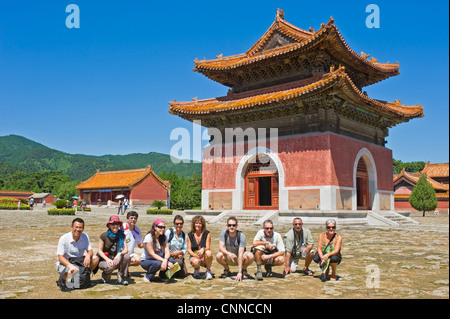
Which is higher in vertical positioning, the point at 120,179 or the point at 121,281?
the point at 120,179

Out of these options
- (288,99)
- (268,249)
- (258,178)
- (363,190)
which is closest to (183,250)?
(268,249)

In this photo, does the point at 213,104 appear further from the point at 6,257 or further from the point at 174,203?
the point at 174,203

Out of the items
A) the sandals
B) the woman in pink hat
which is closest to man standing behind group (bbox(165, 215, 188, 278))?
the woman in pink hat

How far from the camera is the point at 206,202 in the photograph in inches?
804

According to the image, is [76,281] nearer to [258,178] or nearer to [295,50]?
[295,50]

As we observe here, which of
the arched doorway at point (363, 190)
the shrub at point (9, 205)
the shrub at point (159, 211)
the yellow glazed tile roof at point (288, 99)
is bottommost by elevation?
the shrub at point (159, 211)

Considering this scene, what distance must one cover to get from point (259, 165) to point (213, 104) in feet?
13.2

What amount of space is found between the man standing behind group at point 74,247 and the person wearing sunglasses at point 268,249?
2470 millimetres

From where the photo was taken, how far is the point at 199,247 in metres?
6.36

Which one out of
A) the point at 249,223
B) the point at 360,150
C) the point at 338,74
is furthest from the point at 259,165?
the point at 338,74

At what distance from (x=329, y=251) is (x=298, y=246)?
22.6 inches

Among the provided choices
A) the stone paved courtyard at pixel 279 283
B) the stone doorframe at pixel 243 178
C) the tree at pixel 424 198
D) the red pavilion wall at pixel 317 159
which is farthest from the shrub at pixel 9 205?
the tree at pixel 424 198

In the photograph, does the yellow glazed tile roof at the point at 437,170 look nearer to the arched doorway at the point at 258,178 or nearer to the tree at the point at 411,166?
the arched doorway at the point at 258,178

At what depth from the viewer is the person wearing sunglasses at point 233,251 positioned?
6113 millimetres
